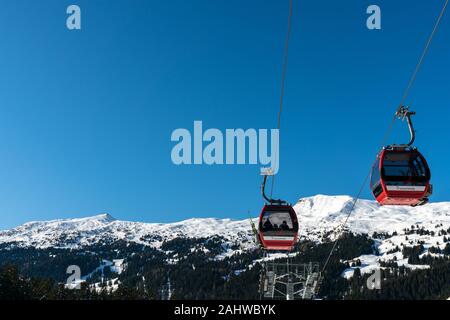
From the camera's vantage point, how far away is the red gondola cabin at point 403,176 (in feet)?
57.6

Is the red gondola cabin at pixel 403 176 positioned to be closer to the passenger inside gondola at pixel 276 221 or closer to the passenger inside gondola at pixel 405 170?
the passenger inside gondola at pixel 405 170

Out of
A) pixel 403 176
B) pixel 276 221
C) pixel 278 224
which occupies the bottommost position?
pixel 278 224

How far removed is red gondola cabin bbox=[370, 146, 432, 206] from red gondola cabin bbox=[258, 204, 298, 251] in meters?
5.79

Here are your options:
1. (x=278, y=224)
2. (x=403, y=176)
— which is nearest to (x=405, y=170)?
(x=403, y=176)

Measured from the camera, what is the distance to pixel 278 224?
23.4 m

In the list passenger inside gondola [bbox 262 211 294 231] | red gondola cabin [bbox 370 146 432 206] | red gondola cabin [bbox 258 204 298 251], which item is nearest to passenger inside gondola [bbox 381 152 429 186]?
red gondola cabin [bbox 370 146 432 206]

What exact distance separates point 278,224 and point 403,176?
7334 mm

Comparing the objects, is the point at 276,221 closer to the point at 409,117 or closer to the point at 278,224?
the point at 278,224

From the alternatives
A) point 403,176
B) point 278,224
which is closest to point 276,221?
point 278,224

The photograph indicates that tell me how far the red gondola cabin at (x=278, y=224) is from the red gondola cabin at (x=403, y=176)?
579 cm

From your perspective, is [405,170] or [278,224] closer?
[405,170]

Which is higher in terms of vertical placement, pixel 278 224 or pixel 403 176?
pixel 403 176
